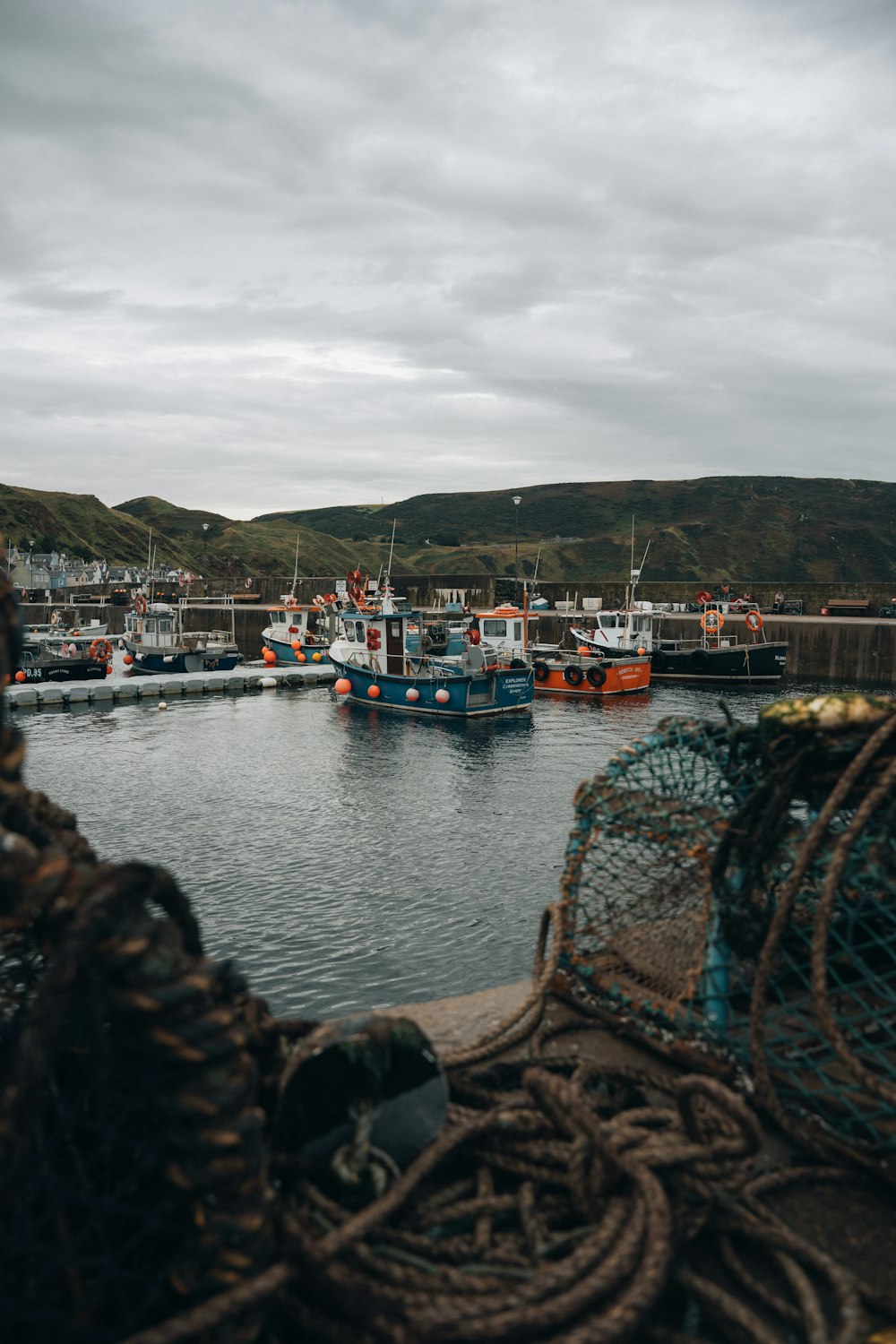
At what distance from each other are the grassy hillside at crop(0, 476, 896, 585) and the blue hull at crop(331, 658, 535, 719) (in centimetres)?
8560

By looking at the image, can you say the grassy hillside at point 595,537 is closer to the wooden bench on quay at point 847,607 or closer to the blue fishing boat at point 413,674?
the wooden bench on quay at point 847,607

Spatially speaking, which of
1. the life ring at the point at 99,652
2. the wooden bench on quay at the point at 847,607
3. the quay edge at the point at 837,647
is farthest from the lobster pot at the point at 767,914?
the wooden bench on quay at the point at 847,607

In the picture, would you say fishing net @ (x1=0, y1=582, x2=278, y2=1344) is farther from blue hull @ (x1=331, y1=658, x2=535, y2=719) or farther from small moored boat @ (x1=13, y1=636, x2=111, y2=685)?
small moored boat @ (x1=13, y1=636, x2=111, y2=685)

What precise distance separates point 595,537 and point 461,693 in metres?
134

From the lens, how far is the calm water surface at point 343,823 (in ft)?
32.1

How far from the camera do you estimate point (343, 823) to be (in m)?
15.6

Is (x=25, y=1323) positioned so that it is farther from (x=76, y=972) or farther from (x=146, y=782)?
(x=146, y=782)

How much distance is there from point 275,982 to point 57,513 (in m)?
149

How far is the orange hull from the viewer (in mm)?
32812

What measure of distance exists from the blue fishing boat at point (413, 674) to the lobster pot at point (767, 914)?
2261 cm

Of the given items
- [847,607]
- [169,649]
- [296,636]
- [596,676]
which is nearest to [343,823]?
[596,676]

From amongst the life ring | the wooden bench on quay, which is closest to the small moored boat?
the life ring

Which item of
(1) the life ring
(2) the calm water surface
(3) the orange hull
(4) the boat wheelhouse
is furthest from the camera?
(4) the boat wheelhouse

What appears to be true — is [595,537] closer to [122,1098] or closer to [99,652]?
[99,652]
